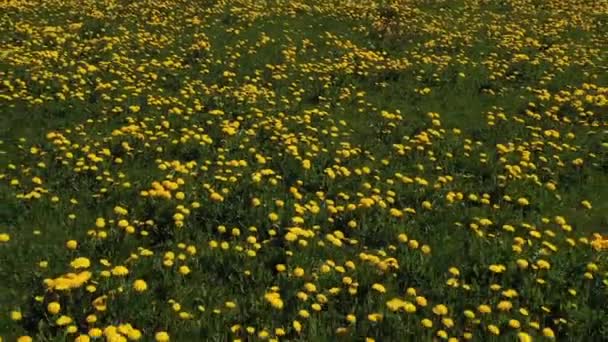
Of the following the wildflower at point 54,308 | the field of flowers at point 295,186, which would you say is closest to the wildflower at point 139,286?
the field of flowers at point 295,186

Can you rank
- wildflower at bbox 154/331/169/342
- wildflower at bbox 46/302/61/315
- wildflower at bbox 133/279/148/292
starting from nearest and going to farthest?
wildflower at bbox 154/331/169/342 < wildflower at bbox 46/302/61/315 < wildflower at bbox 133/279/148/292

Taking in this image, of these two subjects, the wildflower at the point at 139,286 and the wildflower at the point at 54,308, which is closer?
the wildflower at the point at 54,308

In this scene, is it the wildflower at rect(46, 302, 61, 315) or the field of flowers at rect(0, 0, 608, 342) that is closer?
the wildflower at rect(46, 302, 61, 315)

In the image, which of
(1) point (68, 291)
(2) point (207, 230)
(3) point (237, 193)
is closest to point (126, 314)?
(1) point (68, 291)

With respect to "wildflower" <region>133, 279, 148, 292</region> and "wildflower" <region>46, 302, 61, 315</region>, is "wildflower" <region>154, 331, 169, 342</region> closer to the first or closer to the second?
"wildflower" <region>133, 279, 148, 292</region>

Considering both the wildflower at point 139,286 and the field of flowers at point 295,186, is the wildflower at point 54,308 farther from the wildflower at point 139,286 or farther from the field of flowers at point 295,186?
the wildflower at point 139,286

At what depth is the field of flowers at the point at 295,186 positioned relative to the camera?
571 centimetres

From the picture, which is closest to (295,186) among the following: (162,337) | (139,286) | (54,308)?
(139,286)

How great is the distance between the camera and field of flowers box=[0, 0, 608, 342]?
18.7 feet

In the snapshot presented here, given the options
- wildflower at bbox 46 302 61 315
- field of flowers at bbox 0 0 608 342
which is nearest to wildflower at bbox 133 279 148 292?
field of flowers at bbox 0 0 608 342

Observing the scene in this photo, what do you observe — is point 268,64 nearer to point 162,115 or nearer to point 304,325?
point 162,115

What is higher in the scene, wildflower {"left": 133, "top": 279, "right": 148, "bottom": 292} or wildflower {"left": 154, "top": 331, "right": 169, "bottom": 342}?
wildflower {"left": 154, "top": 331, "right": 169, "bottom": 342}

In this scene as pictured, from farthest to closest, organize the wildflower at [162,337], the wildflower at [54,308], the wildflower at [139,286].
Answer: the wildflower at [139,286] → the wildflower at [54,308] → the wildflower at [162,337]

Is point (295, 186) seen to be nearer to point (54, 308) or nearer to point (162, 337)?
point (162, 337)
